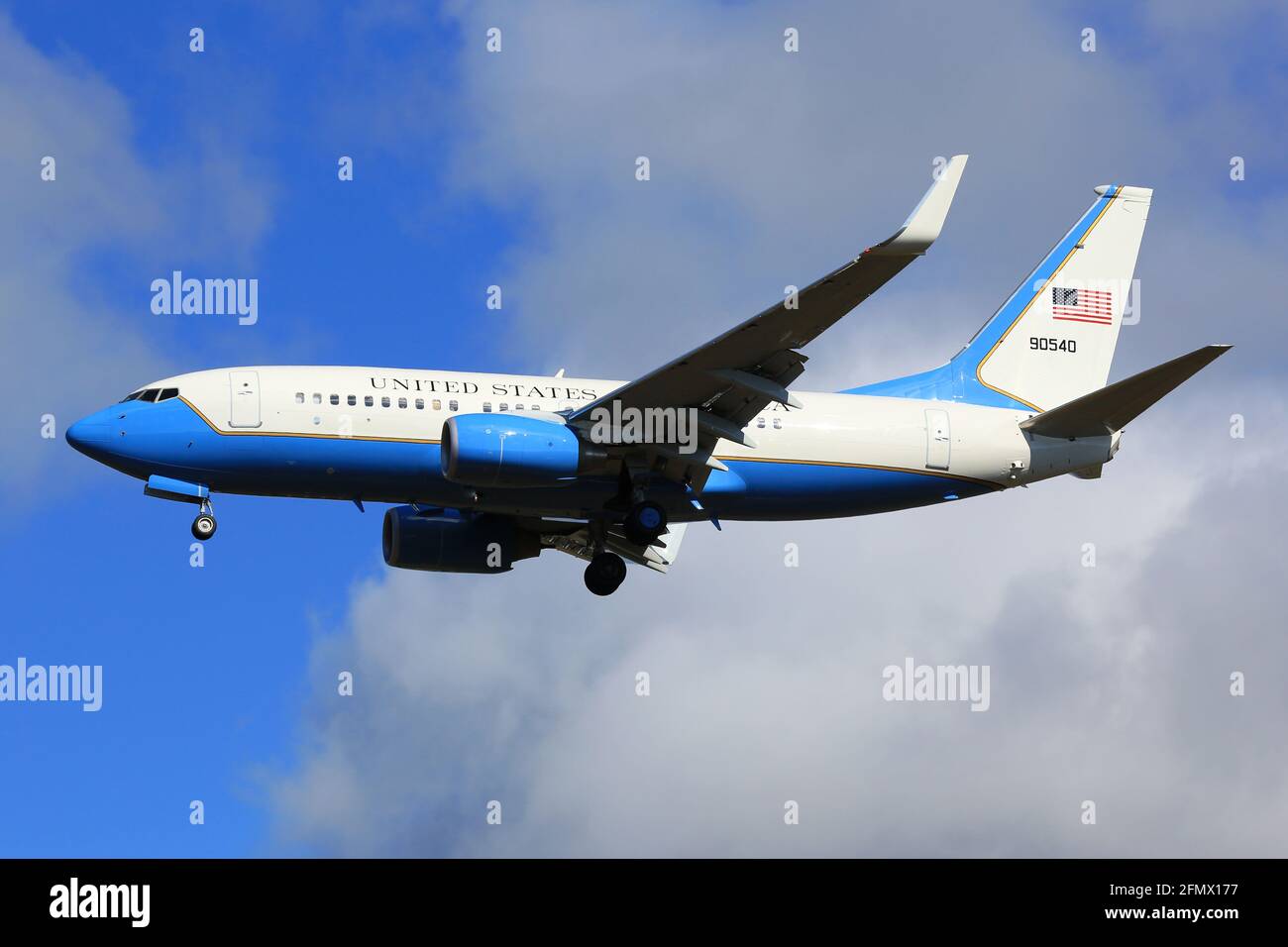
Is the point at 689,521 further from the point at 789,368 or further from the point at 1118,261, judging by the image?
the point at 1118,261

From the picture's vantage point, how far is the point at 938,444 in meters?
42.3

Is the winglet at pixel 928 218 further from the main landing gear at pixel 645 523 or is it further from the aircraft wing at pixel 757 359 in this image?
the main landing gear at pixel 645 523

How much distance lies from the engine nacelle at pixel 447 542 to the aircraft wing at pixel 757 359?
6.30 meters

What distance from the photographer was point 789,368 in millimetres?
37844

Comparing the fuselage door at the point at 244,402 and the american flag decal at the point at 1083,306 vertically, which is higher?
the american flag decal at the point at 1083,306

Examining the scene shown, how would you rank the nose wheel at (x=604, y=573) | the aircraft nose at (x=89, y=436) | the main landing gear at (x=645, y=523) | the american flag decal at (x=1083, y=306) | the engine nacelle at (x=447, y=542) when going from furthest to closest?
1. the american flag decal at (x=1083, y=306)
2. the engine nacelle at (x=447, y=542)
3. the nose wheel at (x=604, y=573)
4. the main landing gear at (x=645, y=523)
5. the aircraft nose at (x=89, y=436)

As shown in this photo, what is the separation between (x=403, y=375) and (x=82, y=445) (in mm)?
7134

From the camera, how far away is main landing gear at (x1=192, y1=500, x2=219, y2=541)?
39469 mm

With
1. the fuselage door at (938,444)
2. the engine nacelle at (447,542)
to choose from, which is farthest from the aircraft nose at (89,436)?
the fuselage door at (938,444)

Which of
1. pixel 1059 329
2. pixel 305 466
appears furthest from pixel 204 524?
pixel 1059 329

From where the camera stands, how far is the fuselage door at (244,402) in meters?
38.8

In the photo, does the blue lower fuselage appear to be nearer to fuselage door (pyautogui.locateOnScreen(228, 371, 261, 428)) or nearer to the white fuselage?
the white fuselage

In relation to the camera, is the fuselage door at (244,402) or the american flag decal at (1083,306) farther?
the american flag decal at (1083,306)

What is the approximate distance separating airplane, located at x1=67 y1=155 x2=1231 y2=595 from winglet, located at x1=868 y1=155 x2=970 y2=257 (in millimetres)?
2054
